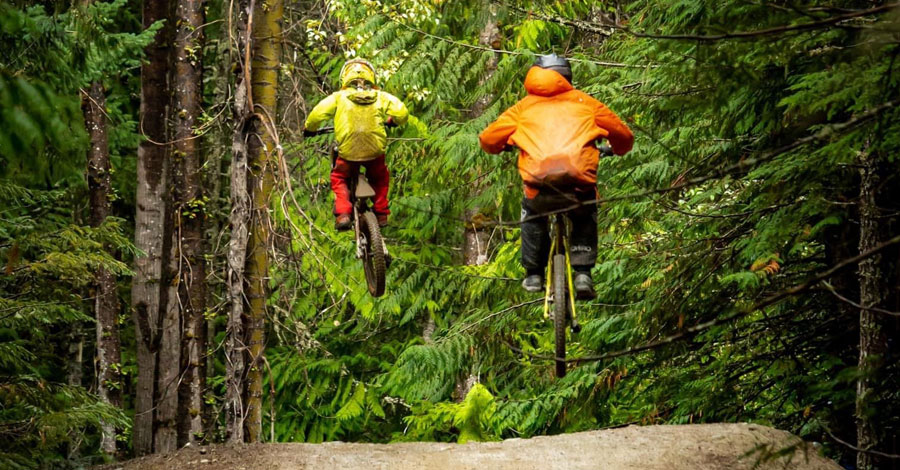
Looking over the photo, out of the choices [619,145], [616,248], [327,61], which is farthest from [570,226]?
[327,61]

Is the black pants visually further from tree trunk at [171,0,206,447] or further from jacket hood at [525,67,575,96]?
tree trunk at [171,0,206,447]

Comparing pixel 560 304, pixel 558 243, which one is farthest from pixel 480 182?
pixel 560 304

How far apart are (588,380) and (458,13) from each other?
509cm

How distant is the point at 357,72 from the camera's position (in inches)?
335

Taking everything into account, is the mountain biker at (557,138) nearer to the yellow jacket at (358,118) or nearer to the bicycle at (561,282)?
the bicycle at (561,282)

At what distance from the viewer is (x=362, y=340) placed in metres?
16.4

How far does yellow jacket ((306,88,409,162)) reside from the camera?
8430 millimetres

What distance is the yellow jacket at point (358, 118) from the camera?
8.43 meters

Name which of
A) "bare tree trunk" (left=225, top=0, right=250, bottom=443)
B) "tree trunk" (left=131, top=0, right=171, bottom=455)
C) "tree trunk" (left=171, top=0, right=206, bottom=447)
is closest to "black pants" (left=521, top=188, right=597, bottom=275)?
"bare tree trunk" (left=225, top=0, right=250, bottom=443)

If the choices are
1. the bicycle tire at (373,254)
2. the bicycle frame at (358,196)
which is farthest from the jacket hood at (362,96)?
the bicycle tire at (373,254)

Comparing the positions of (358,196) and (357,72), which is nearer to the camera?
(357,72)

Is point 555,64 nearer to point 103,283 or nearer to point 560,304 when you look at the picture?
point 560,304

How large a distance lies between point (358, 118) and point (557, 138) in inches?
85.7

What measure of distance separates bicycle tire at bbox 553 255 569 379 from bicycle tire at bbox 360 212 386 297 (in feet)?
6.30
